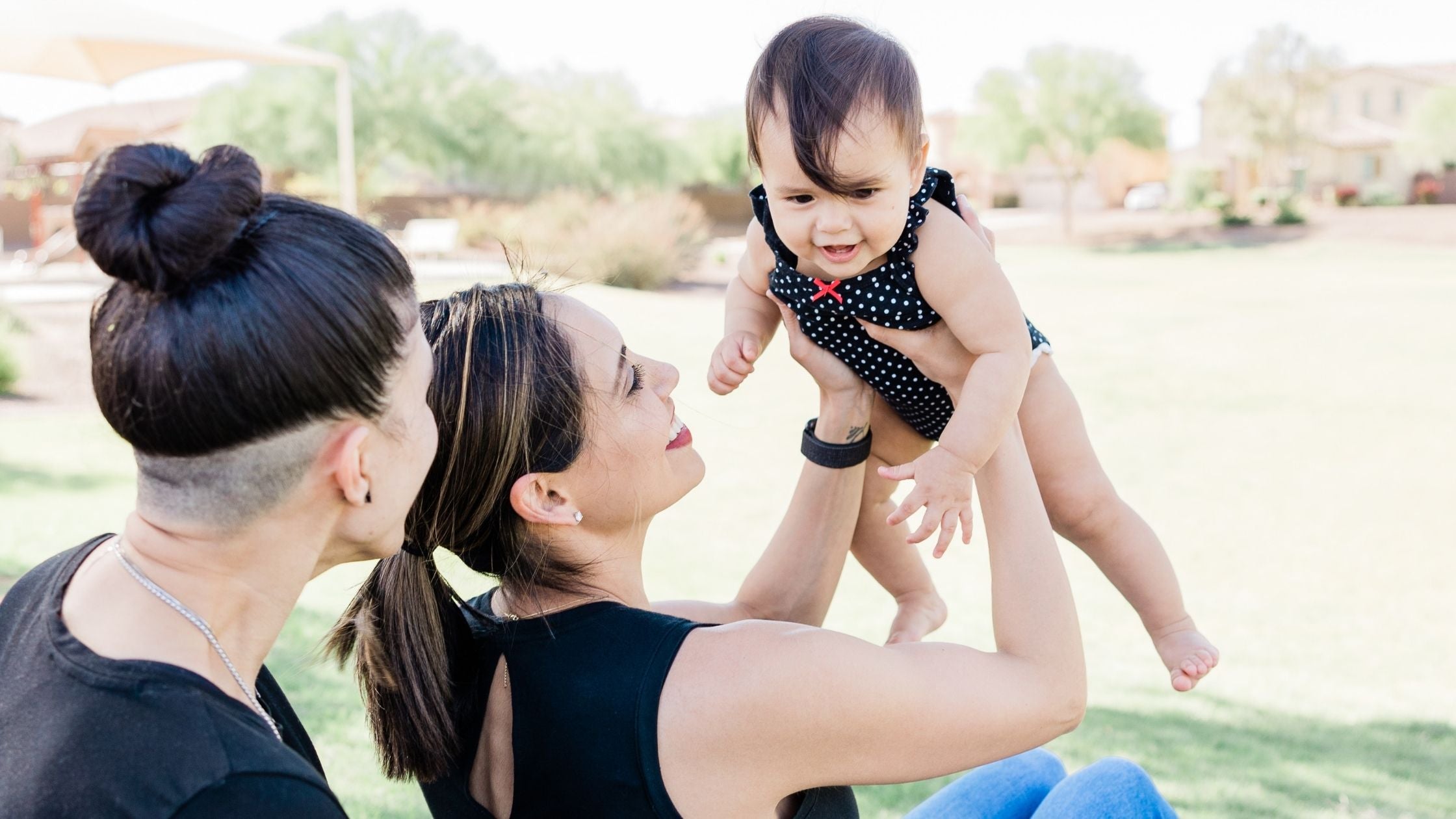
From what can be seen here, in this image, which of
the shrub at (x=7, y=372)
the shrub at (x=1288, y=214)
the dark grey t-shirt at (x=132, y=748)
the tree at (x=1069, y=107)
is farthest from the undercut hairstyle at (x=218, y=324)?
the tree at (x=1069, y=107)

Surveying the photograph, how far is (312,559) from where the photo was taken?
147cm

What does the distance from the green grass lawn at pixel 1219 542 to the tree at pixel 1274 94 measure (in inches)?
1584

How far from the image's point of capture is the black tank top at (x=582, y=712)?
5.24ft

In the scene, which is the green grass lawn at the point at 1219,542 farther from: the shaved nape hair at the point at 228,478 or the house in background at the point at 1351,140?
the house in background at the point at 1351,140

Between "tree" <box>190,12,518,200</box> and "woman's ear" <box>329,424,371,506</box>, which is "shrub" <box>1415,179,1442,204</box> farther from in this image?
"woman's ear" <box>329,424,371,506</box>

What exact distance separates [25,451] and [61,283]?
43.7ft

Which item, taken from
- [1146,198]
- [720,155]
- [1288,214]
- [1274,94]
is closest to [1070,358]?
[1288,214]

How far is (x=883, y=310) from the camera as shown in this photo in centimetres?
217

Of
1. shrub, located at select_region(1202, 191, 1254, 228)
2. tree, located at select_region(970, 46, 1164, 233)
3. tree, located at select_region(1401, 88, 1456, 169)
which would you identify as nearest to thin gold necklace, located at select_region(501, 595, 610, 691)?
shrub, located at select_region(1202, 191, 1254, 228)

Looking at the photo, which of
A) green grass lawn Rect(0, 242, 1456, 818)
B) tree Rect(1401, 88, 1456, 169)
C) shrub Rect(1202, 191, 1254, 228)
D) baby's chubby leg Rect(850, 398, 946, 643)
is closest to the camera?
baby's chubby leg Rect(850, 398, 946, 643)

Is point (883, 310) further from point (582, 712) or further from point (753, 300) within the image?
point (582, 712)

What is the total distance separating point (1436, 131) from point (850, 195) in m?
63.9

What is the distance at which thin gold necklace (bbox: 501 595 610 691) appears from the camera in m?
1.74

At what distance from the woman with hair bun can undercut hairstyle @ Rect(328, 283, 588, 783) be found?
31 centimetres
